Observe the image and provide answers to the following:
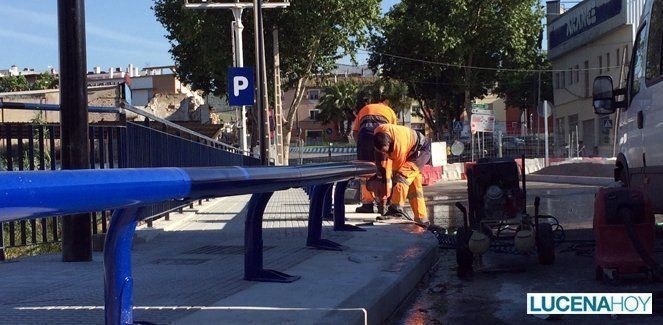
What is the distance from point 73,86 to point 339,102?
7696 centimetres

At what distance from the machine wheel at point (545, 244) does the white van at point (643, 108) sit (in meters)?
0.99

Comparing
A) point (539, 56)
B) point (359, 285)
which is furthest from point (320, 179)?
point (539, 56)

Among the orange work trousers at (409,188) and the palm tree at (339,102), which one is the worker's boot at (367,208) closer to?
the orange work trousers at (409,188)

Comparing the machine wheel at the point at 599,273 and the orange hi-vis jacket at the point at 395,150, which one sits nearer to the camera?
the machine wheel at the point at 599,273

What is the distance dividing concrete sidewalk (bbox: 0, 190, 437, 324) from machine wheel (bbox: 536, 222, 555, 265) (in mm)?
1114

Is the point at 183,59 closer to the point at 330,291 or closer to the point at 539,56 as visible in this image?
the point at 539,56

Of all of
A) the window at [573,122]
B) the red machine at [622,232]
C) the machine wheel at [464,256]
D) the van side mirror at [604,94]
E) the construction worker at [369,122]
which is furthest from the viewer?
the window at [573,122]

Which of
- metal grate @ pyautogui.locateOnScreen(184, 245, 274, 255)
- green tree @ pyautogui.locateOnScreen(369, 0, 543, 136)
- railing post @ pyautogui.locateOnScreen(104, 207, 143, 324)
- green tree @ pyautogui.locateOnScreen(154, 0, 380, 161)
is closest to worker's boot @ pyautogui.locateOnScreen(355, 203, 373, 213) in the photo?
metal grate @ pyautogui.locateOnScreen(184, 245, 274, 255)

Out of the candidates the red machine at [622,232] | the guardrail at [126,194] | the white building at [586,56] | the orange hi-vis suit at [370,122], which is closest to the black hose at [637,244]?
the red machine at [622,232]

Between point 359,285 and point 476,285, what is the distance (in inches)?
51.3

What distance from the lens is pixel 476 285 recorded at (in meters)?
6.40

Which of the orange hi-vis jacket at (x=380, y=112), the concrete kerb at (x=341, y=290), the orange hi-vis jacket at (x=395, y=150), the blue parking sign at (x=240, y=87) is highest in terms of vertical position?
the blue parking sign at (x=240, y=87)

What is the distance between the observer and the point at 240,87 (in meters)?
16.4

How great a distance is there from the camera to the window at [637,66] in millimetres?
7430
